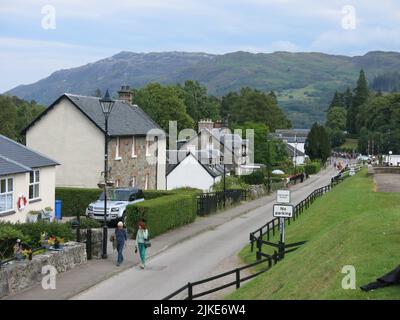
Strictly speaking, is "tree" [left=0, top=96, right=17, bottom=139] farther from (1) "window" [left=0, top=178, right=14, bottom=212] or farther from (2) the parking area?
(1) "window" [left=0, top=178, right=14, bottom=212]

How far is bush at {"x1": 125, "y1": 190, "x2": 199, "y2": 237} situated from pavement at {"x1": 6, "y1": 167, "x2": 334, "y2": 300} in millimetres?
491

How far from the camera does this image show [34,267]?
714 inches

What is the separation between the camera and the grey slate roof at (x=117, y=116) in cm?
4091

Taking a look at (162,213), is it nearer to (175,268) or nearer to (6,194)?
(6,194)

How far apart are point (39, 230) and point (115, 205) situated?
11.1 meters

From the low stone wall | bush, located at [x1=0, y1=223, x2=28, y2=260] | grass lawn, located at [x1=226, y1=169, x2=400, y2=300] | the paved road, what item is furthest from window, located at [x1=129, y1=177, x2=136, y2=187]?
bush, located at [x1=0, y1=223, x2=28, y2=260]

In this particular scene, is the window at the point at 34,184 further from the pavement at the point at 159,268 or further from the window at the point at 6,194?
the pavement at the point at 159,268

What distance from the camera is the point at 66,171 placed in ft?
137

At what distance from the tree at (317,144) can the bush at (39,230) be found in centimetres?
11027

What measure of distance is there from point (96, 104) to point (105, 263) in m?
23.2

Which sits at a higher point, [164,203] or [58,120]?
[58,120]

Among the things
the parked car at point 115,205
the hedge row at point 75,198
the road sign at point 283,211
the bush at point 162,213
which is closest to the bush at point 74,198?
the hedge row at point 75,198
